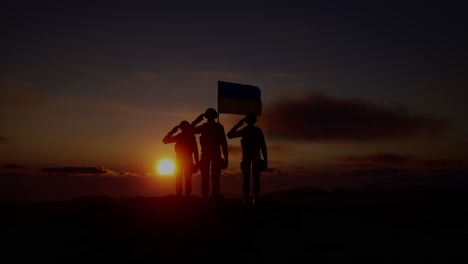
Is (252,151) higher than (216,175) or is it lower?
higher

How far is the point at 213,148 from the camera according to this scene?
14648mm

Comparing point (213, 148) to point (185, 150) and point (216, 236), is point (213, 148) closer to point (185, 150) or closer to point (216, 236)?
point (185, 150)

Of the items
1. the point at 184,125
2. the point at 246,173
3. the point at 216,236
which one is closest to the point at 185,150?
the point at 184,125

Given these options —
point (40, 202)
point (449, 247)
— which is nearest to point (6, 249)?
point (449, 247)

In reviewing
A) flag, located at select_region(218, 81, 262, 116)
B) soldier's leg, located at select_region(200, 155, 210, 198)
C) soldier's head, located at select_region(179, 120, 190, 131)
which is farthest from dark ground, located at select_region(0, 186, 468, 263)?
flag, located at select_region(218, 81, 262, 116)

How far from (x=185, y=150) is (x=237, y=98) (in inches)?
120

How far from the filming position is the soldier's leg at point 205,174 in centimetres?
1476

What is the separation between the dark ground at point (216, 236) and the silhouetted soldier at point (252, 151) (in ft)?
3.47

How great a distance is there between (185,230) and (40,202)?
20222 millimetres

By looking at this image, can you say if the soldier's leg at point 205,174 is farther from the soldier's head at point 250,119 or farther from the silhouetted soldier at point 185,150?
the soldier's head at point 250,119

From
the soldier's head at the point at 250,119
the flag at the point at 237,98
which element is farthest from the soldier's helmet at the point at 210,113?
the flag at the point at 237,98

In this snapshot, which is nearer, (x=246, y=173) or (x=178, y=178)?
(x=246, y=173)

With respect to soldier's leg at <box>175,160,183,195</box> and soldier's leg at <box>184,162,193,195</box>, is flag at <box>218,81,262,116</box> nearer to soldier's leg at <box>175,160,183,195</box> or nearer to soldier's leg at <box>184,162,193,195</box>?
soldier's leg at <box>184,162,193,195</box>

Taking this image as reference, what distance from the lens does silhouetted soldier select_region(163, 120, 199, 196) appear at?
50.0 feet
